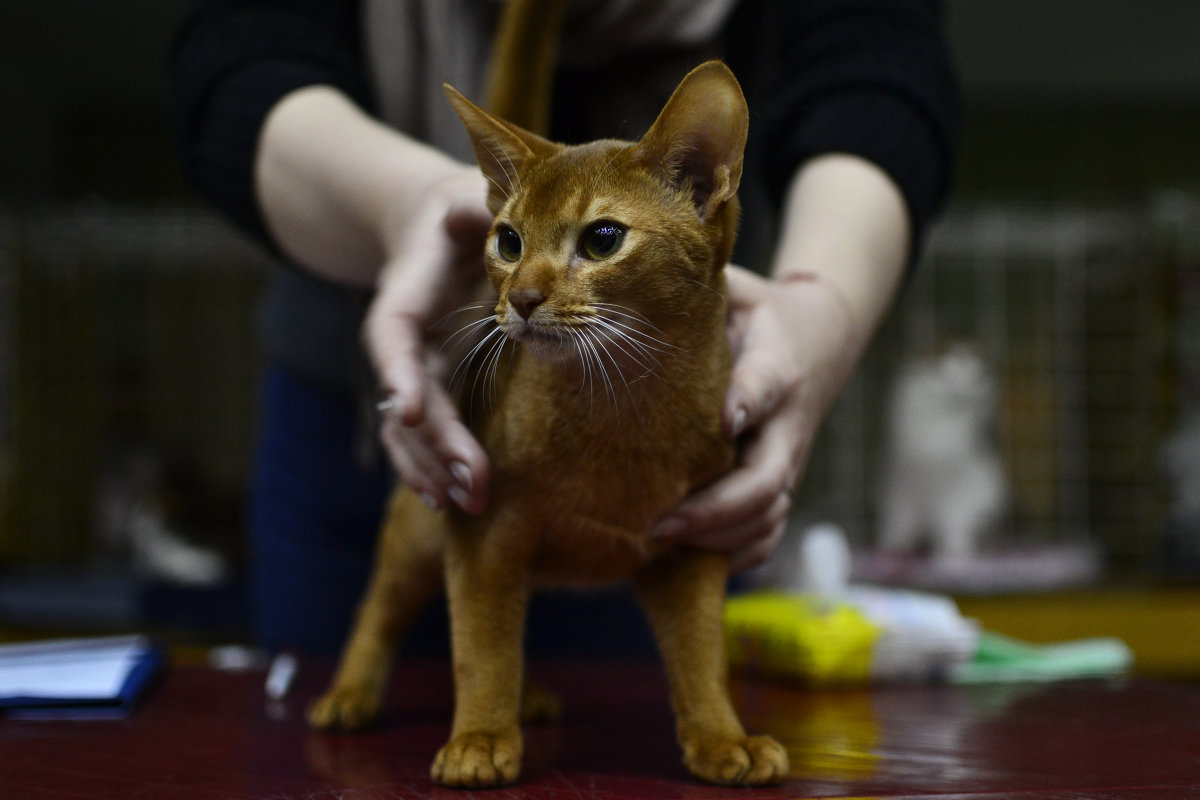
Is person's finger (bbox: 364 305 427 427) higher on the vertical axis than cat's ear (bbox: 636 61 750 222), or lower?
lower

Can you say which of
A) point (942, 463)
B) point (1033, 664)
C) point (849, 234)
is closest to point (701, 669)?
point (849, 234)

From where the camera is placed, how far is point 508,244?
602mm

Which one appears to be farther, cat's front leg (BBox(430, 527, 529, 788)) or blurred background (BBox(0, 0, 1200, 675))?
blurred background (BBox(0, 0, 1200, 675))

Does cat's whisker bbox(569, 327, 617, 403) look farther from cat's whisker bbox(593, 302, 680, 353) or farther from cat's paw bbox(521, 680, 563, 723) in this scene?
cat's paw bbox(521, 680, 563, 723)

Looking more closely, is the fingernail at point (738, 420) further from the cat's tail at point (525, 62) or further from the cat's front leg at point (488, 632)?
the cat's tail at point (525, 62)

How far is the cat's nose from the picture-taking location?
0.55 metres

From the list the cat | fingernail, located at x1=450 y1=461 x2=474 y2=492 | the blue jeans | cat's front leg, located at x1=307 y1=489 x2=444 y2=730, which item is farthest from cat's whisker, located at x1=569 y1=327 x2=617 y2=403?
the cat

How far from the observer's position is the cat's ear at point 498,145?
0.58m

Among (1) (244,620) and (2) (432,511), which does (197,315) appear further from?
(2) (432,511)

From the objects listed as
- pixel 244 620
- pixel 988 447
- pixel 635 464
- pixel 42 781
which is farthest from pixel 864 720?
pixel 988 447

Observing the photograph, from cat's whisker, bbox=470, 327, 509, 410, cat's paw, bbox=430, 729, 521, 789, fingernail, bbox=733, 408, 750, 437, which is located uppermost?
cat's whisker, bbox=470, 327, 509, 410

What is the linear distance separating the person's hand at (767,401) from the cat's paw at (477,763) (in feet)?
0.56

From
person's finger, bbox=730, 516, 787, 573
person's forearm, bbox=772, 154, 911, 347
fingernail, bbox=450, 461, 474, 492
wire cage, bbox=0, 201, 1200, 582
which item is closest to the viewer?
fingernail, bbox=450, 461, 474, 492

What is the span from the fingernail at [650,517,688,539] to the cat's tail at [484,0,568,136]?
30cm
